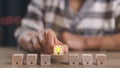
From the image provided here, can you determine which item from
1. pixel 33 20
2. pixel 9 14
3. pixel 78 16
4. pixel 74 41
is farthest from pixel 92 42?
pixel 9 14

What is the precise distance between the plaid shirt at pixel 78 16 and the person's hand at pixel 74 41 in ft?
0.74

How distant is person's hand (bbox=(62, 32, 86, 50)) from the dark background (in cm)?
58

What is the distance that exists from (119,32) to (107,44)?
222mm

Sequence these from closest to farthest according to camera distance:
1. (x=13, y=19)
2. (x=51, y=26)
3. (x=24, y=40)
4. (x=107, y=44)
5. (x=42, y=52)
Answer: (x=42, y=52), (x=24, y=40), (x=107, y=44), (x=51, y=26), (x=13, y=19)

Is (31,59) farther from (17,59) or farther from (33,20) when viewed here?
(33,20)

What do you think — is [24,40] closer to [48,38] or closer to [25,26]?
[25,26]

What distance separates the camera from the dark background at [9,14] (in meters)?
2.09

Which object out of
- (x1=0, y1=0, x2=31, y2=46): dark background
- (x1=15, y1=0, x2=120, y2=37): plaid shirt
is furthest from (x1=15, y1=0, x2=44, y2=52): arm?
(x1=0, y1=0, x2=31, y2=46): dark background

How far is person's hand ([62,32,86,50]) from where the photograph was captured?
1.60 m

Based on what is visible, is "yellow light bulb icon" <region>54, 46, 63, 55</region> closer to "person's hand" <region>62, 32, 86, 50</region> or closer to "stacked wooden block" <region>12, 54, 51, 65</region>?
"stacked wooden block" <region>12, 54, 51, 65</region>

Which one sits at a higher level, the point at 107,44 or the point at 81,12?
the point at 81,12

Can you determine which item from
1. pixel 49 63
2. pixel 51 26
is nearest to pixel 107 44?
pixel 51 26

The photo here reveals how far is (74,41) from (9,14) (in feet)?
A: 2.09

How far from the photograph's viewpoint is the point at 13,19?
212 cm
